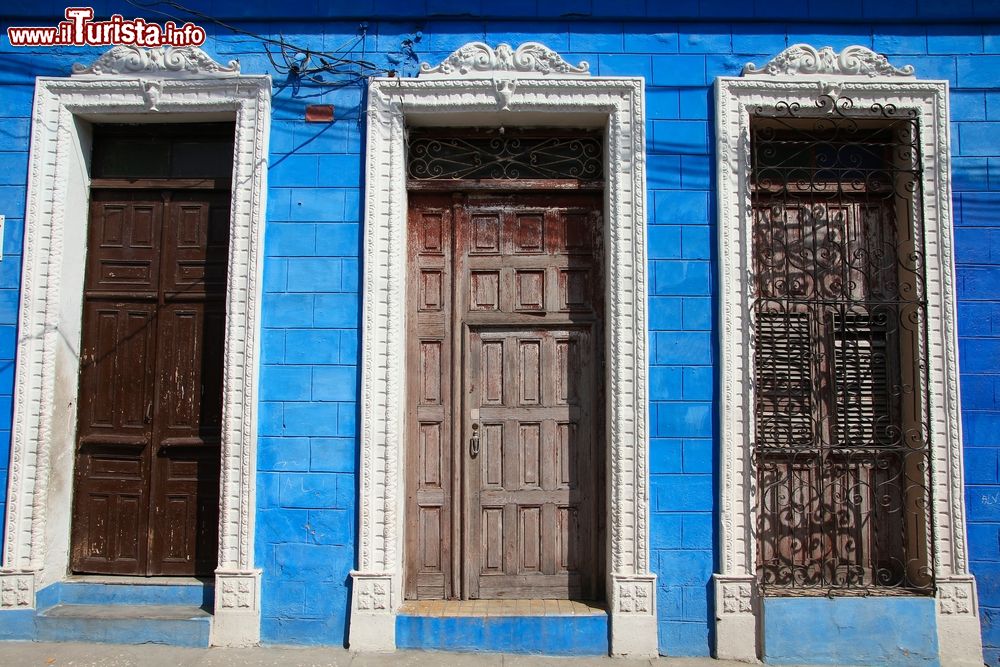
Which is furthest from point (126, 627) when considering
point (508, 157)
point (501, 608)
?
point (508, 157)

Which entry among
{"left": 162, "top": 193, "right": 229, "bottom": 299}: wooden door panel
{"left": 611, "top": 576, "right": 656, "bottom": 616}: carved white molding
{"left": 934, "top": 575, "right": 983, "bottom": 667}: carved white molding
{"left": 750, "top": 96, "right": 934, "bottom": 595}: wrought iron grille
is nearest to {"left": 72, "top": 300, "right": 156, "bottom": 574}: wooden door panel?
{"left": 162, "top": 193, "right": 229, "bottom": 299}: wooden door panel

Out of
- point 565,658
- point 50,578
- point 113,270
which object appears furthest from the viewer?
point 113,270

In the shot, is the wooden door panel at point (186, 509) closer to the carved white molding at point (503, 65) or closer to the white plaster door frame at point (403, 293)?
the white plaster door frame at point (403, 293)

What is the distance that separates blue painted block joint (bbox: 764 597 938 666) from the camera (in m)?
4.04

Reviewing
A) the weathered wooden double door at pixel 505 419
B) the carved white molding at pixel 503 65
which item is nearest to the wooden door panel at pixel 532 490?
the weathered wooden double door at pixel 505 419

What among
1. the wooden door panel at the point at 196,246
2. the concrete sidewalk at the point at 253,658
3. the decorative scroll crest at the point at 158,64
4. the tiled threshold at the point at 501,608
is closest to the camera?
the concrete sidewalk at the point at 253,658

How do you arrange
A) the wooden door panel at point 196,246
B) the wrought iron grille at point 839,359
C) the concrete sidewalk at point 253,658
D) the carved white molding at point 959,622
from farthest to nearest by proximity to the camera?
the wooden door panel at point 196,246, the wrought iron grille at point 839,359, the carved white molding at point 959,622, the concrete sidewalk at point 253,658

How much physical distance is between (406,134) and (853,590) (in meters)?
3.95

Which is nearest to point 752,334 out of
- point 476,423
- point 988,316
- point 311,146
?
point 988,316

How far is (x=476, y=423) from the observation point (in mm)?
4504

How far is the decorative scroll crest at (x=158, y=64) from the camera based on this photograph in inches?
175

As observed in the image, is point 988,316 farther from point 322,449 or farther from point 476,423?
point 322,449

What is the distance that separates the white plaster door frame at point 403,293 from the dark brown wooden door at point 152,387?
43.4 inches

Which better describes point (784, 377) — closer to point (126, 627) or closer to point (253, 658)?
point (253, 658)
